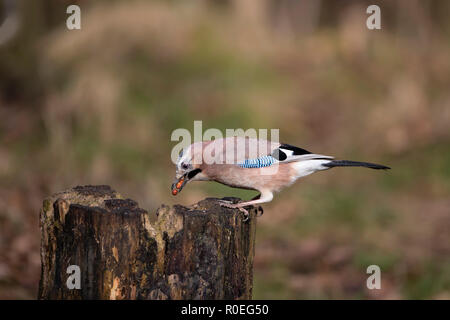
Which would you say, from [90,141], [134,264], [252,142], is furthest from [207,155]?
→ [90,141]

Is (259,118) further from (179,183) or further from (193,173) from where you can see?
(179,183)

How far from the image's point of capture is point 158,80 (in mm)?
12312

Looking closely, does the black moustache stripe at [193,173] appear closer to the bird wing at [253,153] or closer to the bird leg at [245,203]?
the bird wing at [253,153]

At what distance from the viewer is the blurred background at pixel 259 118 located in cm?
792

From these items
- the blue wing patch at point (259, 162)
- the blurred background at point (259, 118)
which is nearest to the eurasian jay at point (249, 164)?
the blue wing patch at point (259, 162)

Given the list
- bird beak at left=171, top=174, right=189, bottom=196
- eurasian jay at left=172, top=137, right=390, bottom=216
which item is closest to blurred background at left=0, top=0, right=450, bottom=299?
eurasian jay at left=172, top=137, right=390, bottom=216

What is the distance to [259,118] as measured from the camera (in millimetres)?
11344

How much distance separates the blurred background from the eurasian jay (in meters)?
2.39

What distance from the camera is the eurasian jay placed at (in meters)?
4.74

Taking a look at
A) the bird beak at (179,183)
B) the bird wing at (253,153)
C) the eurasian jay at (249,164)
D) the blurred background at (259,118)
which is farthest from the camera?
the blurred background at (259,118)

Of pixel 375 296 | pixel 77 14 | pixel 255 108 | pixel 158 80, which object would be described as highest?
pixel 77 14

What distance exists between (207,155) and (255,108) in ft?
22.3

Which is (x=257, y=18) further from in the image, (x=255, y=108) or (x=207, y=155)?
Result: (x=207, y=155)

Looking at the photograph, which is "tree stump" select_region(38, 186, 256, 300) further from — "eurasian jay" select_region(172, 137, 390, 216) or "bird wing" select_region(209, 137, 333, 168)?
"bird wing" select_region(209, 137, 333, 168)
